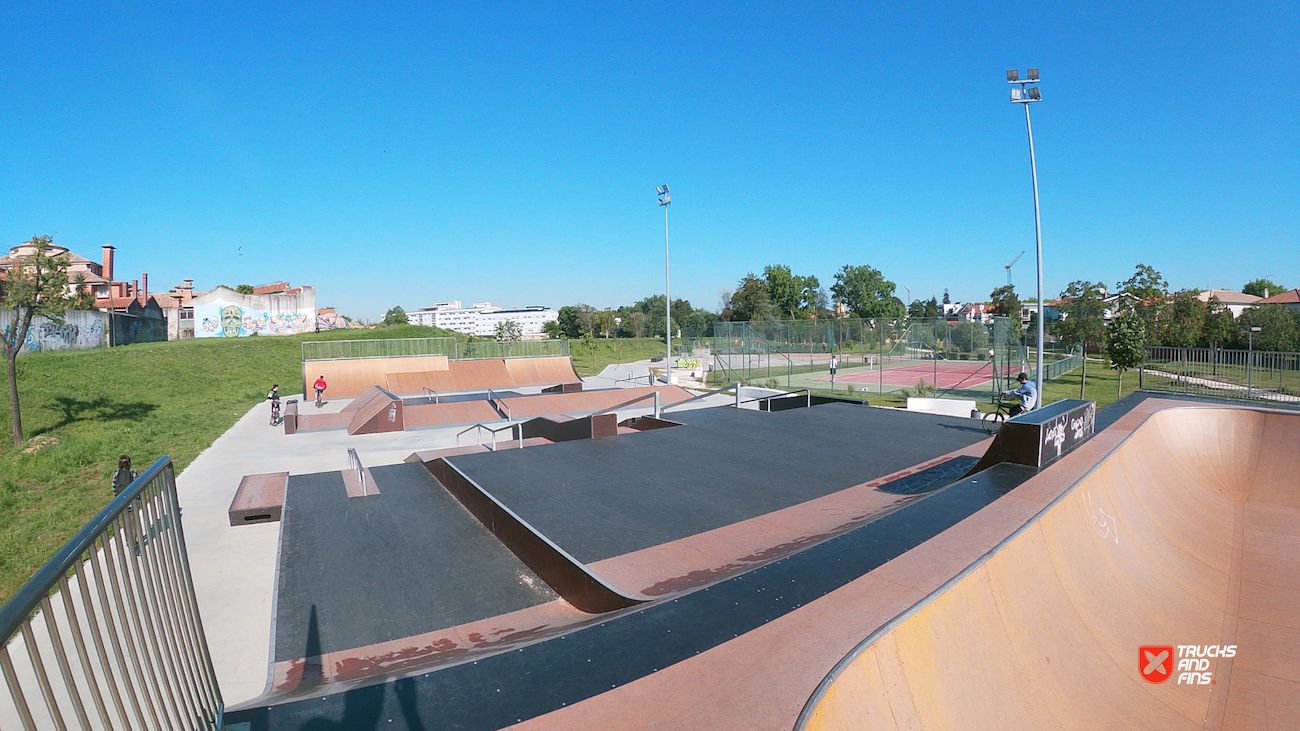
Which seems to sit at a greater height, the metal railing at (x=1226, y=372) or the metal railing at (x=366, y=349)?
the metal railing at (x=366, y=349)

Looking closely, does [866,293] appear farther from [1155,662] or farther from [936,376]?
[1155,662]

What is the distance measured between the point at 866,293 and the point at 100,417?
89.5 meters

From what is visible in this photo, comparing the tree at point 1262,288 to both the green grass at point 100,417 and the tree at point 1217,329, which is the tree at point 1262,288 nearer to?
the tree at point 1217,329

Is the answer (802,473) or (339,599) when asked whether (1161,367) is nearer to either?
(802,473)

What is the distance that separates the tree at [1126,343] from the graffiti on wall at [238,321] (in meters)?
50.5

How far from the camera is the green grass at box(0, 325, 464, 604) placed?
867 centimetres

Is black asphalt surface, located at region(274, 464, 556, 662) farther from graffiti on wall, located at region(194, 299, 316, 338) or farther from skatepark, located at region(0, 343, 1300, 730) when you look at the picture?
graffiti on wall, located at region(194, 299, 316, 338)

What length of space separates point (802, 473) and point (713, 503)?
1.81 metres

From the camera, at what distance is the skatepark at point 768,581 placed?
2350mm

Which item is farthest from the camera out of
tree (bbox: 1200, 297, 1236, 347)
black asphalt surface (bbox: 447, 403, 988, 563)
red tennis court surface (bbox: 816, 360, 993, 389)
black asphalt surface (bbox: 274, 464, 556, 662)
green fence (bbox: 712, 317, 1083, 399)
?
tree (bbox: 1200, 297, 1236, 347)

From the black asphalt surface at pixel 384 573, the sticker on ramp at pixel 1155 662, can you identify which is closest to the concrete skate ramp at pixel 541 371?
the black asphalt surface at pixel 384 573

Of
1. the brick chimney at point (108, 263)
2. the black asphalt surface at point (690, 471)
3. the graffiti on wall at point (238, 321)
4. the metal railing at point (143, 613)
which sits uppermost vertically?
the brick chimney at point (108, 263)

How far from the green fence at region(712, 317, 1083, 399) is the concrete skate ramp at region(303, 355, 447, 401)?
44.6 ft

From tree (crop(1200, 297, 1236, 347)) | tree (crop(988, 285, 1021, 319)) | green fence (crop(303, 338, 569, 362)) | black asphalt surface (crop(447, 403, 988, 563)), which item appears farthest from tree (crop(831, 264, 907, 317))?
black asphalt surface (crop(447, 403, 988, 563))
